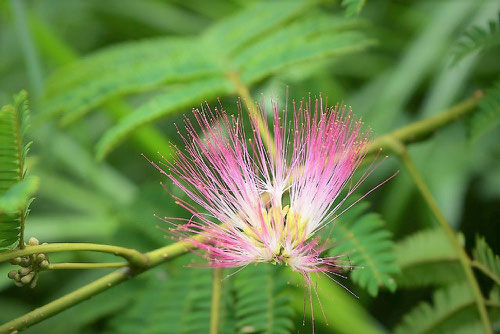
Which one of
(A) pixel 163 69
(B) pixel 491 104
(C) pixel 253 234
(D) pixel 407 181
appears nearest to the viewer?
(C) pixel 253 234

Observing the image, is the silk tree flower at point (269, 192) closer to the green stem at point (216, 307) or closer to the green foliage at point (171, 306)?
the green stem at point (216, 307)

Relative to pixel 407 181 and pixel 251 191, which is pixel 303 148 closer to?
pixel 251 191

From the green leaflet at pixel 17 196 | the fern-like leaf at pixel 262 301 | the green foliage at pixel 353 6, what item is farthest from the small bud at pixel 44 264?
the green foliage at pixel 353 6

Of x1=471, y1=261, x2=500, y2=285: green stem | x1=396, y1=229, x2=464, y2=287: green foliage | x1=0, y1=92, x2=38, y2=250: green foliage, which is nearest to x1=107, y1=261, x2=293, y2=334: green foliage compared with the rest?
x1=396, y1=229, x2=464, y2=287: green foliage

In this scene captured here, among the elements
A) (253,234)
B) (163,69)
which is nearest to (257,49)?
(163,69)

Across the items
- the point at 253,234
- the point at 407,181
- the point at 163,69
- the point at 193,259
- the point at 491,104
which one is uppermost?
the point at 163,69

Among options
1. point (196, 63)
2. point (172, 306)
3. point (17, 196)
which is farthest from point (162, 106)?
point (17, 196)

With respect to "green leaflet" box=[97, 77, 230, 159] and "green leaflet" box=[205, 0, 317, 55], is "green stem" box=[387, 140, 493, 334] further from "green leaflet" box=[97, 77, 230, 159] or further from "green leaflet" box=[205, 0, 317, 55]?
"green leaflet" box=[205, 0, 317, 55]

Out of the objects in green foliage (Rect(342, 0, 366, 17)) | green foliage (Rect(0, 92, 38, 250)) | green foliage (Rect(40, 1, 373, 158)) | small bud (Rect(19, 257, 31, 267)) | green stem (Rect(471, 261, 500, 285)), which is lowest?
green stem (Rect(471, 261, 500, 285))
